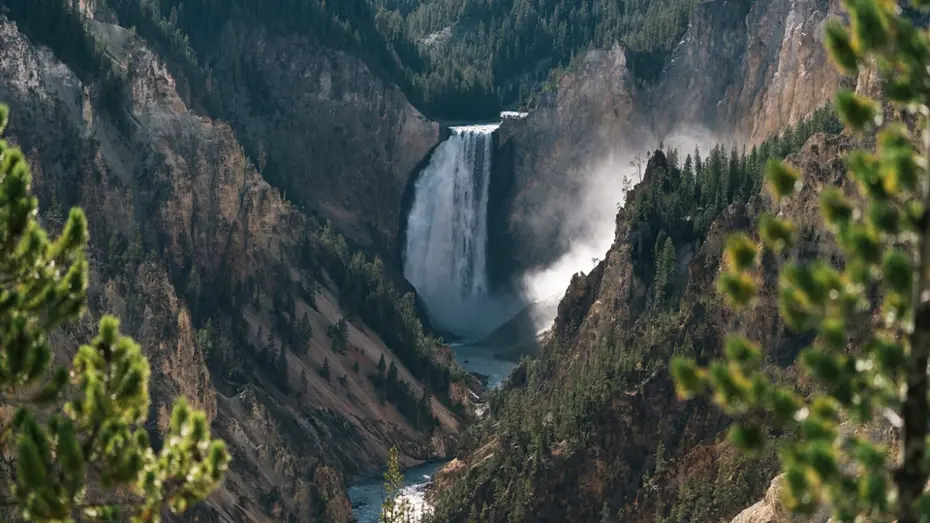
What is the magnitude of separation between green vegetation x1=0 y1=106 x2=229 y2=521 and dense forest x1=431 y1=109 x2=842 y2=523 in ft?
140

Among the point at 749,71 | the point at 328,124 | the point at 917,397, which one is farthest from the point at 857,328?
the point at 328,124

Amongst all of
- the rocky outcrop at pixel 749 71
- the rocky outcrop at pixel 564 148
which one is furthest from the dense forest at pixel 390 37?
the rocky outcrop at pixel 749 71

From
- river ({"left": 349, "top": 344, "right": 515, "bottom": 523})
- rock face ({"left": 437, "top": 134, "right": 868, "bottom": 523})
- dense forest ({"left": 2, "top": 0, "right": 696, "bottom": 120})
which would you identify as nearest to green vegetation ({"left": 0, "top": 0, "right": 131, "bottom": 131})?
dense forest ({"left": 2, "top": 0, "right": 696, "bottom": 120})

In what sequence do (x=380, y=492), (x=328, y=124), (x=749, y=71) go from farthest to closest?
(x=328, y=124)
(x=749, y=71)
(x=380, y=492)

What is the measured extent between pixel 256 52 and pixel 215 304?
5998cm

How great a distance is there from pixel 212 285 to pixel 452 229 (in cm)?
5454

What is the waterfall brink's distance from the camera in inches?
6501

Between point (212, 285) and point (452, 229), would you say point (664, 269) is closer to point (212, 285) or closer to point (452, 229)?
point (212, 285)

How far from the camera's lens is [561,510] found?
78062 mm

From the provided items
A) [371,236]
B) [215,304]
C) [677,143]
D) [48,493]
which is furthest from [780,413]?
[371,236]

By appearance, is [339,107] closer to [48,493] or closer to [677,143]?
[677,143]

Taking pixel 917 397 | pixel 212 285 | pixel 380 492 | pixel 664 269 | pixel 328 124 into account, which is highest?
pixel 917 397

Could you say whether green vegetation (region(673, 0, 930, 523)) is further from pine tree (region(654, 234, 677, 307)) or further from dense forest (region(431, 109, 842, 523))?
pine tree (region(654, 234, 677, 307))

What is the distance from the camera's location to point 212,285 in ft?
374
